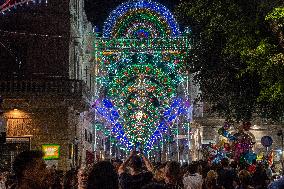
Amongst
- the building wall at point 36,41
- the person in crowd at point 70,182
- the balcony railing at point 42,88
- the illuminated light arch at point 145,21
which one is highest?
the illuminated light arch at point 145,21

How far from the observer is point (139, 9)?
1745 inches

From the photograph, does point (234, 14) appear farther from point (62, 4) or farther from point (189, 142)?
point (189, 142)

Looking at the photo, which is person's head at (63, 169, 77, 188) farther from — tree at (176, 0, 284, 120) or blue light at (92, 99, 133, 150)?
blue light at (92, 99, 133, 150)

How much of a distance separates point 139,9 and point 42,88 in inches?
801

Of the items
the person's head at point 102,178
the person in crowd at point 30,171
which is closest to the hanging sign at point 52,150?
the person in crowd at point 30,171

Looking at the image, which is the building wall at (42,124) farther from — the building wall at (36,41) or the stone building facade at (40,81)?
the building wall at (36,41)

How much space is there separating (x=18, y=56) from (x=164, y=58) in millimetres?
19022

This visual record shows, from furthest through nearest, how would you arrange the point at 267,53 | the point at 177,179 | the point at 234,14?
1. the point at 234,14
2. the point at 267,53
3. the point at 177,179

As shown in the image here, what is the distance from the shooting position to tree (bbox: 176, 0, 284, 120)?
55.4ft

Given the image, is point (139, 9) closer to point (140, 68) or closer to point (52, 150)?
point (140, 68)

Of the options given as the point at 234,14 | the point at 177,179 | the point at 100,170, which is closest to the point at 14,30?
the point at 234,14

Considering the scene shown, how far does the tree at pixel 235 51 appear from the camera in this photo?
16875mm

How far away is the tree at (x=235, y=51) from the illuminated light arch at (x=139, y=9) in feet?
65.6

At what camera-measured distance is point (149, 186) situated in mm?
5012
